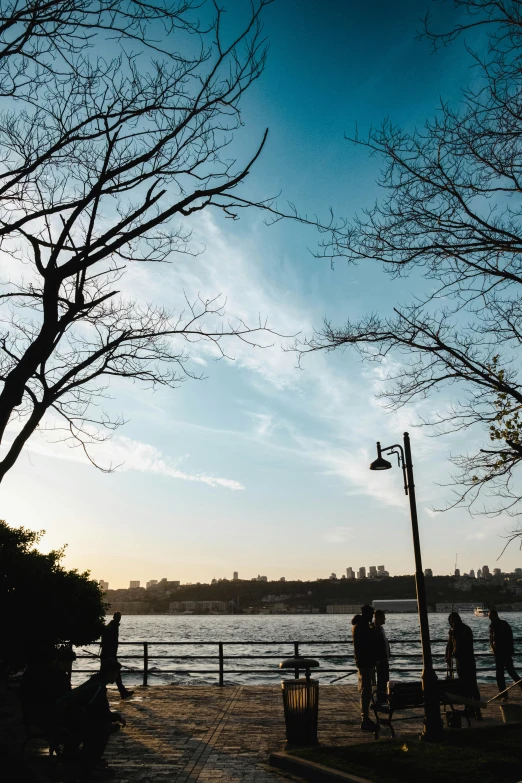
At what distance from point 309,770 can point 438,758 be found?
148 centimetres

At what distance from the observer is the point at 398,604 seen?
164m

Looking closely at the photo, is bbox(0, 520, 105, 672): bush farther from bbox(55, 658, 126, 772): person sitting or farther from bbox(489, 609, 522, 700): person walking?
bbox(489, 609, 522, 700): person walking

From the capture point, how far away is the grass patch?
21.3 feet

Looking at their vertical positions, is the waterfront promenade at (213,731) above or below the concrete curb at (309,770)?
below

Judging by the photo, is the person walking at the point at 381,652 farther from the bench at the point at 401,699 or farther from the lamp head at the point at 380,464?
the lamp head at the point at 380,464

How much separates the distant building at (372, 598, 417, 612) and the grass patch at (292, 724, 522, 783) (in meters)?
150

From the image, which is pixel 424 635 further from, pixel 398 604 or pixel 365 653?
pixel 398 604

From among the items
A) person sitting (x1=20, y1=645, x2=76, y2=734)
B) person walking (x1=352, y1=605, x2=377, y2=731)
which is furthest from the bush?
person walking (x1=352, y1=605, x2=377, y2=731)

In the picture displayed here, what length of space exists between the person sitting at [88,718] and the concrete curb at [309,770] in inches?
80.4

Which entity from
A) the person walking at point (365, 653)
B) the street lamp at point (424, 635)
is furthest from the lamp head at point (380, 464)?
the person walking at point (365, 653)

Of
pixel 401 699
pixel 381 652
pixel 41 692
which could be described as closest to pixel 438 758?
pixel 401 699

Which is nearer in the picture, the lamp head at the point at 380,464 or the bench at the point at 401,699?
the bench at the point at 401,699

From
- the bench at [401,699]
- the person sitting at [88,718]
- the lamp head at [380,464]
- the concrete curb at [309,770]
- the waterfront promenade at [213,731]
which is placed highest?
the lamp head at [380,464]

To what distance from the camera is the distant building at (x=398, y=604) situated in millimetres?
153137
